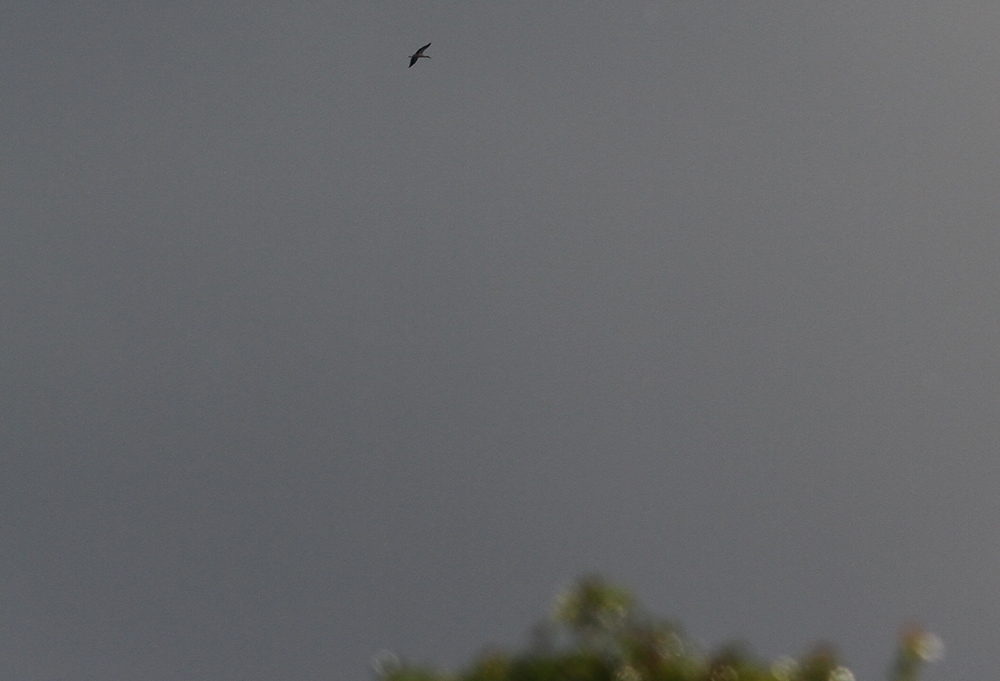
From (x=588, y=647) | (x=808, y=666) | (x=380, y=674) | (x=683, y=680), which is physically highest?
(x=380, y=674)

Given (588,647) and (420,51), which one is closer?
(588,647)

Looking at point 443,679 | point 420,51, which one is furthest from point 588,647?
point 420,51

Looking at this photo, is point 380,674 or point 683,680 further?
point 380,674

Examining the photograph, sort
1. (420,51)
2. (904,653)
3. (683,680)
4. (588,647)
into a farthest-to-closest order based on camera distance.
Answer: (420,51)
(588,647)
(683,680)
(904,653)

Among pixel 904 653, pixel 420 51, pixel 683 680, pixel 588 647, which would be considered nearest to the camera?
pixel 904 653

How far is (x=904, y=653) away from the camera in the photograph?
7234mm

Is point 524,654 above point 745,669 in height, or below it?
above

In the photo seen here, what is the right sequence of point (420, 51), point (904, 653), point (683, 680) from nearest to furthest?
point (904, 653) → point (683, 680) → point (420, 51)

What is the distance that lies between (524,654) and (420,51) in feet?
62.3

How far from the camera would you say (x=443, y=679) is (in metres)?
9.55

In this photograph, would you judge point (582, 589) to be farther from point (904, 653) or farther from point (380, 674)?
point (904, 653)

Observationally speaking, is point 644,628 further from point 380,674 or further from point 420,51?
point 420,51

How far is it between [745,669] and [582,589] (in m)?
1.83

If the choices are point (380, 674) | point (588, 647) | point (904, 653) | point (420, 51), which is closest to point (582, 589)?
point (588, 647)
